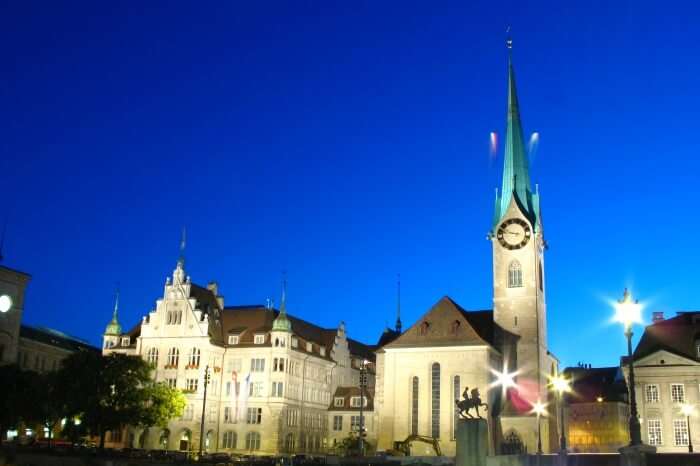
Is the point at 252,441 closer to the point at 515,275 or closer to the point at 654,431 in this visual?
the point at 515,275

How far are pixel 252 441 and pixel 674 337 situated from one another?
4483 cm

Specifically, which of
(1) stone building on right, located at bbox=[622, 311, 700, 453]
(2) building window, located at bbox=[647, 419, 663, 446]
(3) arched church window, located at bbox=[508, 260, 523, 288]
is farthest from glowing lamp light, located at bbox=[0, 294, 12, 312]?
(2) building window, located at bbox=[647, 419, 663, 446]

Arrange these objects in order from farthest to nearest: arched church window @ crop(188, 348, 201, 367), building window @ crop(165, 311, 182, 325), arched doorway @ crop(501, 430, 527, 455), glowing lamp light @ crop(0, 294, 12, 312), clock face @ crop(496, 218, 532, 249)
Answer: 1. building window @ crop(165, 311, 182, 325)
2. arched church window @ crop(188, 348, 201, 367)
3. clock face @ crop(496, 218, 532, 249)
4. glowing lamp light @ crop(0, 294, 12, 312)
5. arched doorway @ crop(501, 430, 527, 455)

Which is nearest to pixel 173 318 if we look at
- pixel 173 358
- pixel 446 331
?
pixel 173 358

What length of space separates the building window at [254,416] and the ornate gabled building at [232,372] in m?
0.11

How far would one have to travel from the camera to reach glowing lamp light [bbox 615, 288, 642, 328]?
32344 mm

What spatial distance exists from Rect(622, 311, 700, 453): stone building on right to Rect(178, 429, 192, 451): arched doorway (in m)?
46.1

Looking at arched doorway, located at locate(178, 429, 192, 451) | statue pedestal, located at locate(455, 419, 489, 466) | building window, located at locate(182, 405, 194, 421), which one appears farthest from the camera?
building window, located at locate(182, 405, 194, 421)

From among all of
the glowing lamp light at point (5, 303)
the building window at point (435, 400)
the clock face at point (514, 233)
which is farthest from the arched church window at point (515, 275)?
the glowing lamp light at point (5, 303)

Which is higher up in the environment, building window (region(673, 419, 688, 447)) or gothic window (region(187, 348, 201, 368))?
gothic window (region(187, 348, 201, 368))

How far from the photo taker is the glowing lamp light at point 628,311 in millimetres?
32344

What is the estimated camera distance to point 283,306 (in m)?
85.4

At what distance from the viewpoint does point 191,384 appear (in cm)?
8369

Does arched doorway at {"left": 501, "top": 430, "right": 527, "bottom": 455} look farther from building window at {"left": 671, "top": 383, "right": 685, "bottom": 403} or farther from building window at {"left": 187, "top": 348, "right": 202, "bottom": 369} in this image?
building window at {"left": 187, "top": 348, "right": 202, "bottom": 369}
